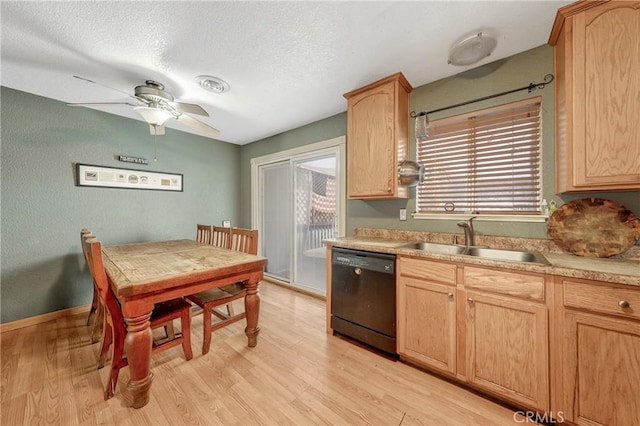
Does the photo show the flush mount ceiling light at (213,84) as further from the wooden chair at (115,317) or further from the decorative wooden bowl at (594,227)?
the decorative wooden bowl at (594,227)

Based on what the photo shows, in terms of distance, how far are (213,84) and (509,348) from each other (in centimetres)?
307

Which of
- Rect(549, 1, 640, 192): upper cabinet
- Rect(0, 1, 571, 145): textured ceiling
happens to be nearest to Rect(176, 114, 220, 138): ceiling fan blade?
Rect(0, 1, 571, 145): textured ceiling

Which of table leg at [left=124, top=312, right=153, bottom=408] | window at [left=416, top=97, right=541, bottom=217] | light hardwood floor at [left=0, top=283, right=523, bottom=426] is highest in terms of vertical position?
window at [left=416, top=97, right=541, bottom=217]

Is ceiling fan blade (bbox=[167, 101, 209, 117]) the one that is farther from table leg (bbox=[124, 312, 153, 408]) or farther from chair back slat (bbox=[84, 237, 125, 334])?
table leg (bbox=[124, 312, 153, 408])

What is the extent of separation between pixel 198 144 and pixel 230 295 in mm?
2733

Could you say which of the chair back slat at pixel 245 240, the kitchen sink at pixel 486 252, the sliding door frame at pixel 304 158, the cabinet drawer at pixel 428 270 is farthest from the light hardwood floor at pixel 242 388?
the sliding door frame at pixel 304 158

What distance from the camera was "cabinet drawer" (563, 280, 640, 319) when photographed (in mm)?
1045

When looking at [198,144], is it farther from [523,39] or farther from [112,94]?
[523,39]

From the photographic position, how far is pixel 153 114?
2.05 meters

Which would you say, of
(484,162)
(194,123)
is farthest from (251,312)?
(484,162)

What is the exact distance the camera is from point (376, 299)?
73.2 inches

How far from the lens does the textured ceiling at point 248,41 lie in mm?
1376

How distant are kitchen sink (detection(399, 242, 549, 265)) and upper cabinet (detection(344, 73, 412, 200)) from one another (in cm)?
52

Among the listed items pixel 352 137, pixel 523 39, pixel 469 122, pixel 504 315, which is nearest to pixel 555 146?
pixel 469 122
